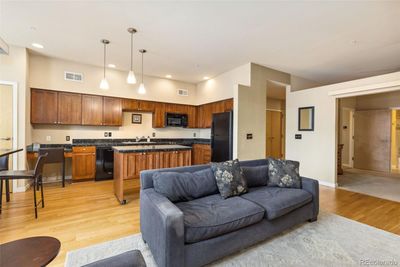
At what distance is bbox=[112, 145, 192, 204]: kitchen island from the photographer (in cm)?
327

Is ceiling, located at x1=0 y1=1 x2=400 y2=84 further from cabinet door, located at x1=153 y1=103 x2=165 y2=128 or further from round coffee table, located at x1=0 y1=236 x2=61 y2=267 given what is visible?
round coffee table, located at x1=0 y1=236 x2=61 y2=267

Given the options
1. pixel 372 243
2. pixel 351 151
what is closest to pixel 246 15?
pixel 372 243

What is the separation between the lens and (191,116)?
21.5 ft

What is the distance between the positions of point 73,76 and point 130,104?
151 centimetres

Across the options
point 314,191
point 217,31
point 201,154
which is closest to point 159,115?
point 201,154

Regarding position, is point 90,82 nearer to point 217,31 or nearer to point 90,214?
point 90,214

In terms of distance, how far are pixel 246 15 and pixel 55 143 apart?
522 cm

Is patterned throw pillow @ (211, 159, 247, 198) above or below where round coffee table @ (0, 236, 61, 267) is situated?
above

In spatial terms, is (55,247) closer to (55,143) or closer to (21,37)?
(21,37)

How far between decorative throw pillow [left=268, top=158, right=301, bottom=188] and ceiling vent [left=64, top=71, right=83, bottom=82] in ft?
16.4

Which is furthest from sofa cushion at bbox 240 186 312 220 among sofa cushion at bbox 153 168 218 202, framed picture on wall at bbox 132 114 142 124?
framed picture on wall at bbox 132 114 142 124

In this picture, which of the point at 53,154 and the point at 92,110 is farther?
the point at 92,110

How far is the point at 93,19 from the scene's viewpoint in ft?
9.47

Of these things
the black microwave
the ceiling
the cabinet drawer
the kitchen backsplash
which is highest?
the ceiling
